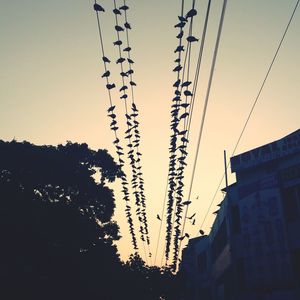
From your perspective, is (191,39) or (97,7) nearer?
(97,7)

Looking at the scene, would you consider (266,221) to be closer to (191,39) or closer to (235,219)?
(235,219)

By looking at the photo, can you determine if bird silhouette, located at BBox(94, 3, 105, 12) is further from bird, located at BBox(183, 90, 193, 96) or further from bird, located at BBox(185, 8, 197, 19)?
bird, located at BBox(183, 90, 193, 96)

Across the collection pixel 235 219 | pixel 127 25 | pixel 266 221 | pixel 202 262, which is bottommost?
pixel 266 221

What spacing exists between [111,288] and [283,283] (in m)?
12.2

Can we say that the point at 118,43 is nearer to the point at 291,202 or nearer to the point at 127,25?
the point at 127,25

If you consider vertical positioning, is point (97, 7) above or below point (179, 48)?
above

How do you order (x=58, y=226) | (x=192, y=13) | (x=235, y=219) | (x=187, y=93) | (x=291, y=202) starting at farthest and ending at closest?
(x=58, y=226)
(x=235, y=219)
(x=291, y=202)
(x=187, y=93)
(x=192, y=13)

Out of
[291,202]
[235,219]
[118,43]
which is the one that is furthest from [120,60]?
[235,219]

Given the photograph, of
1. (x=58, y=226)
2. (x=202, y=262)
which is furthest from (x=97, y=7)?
(x=202, y=262)

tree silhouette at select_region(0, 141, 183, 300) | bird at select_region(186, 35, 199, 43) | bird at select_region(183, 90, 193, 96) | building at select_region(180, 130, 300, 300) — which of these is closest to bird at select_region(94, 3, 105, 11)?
bird at select_region(186, 35, 199, 43)

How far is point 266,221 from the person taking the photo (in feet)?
54.3

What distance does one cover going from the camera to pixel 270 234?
53.2 ft

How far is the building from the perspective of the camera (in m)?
15.2

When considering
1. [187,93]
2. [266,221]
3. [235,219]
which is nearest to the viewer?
[187,93]
